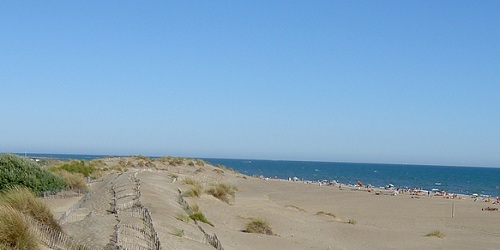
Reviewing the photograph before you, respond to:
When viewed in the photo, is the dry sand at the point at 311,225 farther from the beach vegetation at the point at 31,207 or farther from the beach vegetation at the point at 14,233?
the beach vegetation at the point at 14,233

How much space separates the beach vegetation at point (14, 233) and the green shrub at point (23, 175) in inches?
590

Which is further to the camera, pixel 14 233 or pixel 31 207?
pixel 31 207

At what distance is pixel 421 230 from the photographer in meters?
28.6

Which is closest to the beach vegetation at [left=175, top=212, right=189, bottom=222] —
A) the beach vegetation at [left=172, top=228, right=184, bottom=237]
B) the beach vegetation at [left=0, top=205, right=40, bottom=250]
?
the beach vegetation at [left=172, top=228, right=184, bottom=237]

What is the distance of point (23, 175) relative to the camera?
27078mm

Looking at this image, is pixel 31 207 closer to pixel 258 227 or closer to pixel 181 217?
pixel 181 217

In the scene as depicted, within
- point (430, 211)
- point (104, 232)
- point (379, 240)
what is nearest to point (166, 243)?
point (104, 232)

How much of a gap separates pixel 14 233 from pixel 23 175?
58.3ft

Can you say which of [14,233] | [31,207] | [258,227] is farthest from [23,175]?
[14,233]

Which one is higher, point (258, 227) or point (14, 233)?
point (14, 233)

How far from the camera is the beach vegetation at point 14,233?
1021 cm

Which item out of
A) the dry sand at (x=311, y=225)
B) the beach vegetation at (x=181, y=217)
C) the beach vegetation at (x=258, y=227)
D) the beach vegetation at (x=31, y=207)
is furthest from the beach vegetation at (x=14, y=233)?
the beach vegetation at (x=258, y=227)

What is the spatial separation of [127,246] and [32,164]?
17350 mm

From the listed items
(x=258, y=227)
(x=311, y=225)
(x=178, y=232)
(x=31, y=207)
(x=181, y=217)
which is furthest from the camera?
(x=311, y=225)
